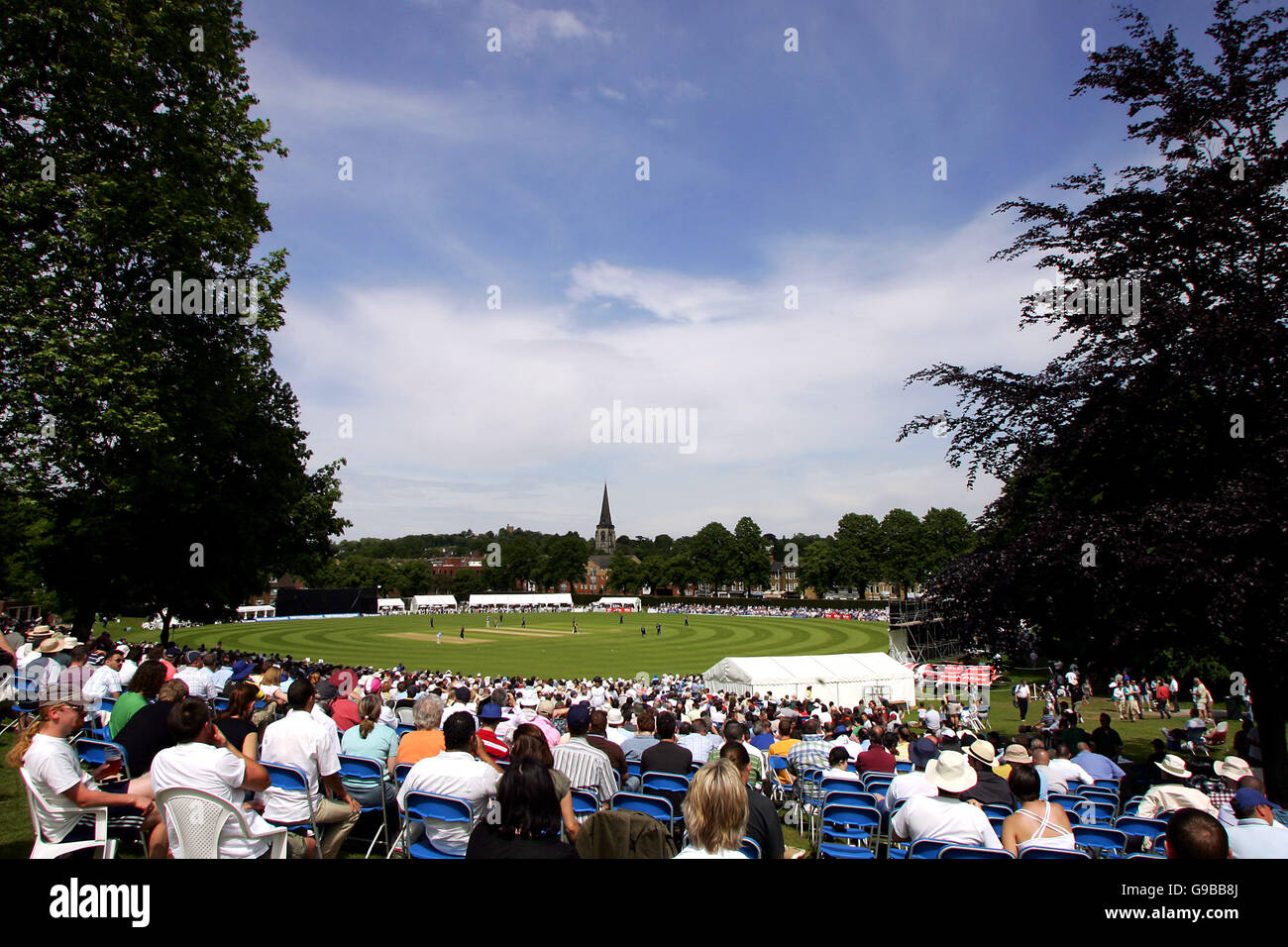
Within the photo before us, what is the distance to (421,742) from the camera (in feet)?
21.9

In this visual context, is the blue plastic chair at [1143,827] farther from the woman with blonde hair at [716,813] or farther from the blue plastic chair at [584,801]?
the woman with blonde hair at [716,813]

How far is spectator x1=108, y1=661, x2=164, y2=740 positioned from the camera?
22.1 ft

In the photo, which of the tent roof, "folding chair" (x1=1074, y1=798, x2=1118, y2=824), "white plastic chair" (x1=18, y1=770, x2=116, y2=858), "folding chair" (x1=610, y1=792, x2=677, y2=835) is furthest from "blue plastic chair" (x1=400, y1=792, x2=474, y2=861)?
the tent roof

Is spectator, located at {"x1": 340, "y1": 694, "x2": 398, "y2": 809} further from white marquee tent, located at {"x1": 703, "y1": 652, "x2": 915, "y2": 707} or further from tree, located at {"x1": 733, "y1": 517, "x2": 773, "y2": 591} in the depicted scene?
tree, located at {"x1": 733, "y1": 517, "x2": 773, "y2": 591}

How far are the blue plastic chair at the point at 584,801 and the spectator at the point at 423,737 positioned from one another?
1.41m

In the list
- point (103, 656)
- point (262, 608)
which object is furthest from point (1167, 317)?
point (262, 608)

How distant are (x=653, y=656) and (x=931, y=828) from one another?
4419 cm

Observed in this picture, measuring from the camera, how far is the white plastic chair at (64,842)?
4695 millimetres

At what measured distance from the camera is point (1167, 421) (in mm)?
11250

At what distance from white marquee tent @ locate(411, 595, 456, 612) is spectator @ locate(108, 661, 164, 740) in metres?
103

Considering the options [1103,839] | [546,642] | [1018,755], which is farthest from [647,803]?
[546,642]

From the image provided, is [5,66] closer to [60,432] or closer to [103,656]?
[60,432]

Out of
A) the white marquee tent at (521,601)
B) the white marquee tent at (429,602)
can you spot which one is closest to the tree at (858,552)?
the white marquee tent at (521,601)

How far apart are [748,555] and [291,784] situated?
413ft
